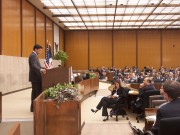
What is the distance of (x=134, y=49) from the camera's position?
3222 cm

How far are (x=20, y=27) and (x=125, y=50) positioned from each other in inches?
641

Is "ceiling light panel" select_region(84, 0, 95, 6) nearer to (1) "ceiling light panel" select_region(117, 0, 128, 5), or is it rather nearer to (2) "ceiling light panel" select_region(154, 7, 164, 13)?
(1) "ceiling light panel" select_region(117, 0, 128, 5)

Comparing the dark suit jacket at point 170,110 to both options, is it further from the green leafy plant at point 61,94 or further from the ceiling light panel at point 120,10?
the ceiling light panel at point 120,10

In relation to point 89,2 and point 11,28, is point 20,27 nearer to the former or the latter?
point 11,28

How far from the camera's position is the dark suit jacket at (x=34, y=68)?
7.68 meters

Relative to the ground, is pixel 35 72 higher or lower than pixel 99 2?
lower

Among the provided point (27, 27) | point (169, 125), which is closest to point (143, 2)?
point (27, 27)

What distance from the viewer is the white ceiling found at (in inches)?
775

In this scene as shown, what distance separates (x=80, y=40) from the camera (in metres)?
32.5

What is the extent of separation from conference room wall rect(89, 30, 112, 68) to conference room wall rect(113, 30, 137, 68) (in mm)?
597

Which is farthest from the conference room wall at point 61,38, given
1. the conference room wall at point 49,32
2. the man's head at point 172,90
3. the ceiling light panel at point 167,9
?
the man's head at point 172,90

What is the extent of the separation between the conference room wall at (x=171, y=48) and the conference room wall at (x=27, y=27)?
16000mm

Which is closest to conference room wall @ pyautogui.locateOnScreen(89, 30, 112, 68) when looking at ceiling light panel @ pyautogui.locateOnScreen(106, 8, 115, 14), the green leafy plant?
ceiling light panel @ pyautogui.locateOnScreen(106, 8, 115, 14)

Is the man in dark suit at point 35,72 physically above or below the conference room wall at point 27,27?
below
